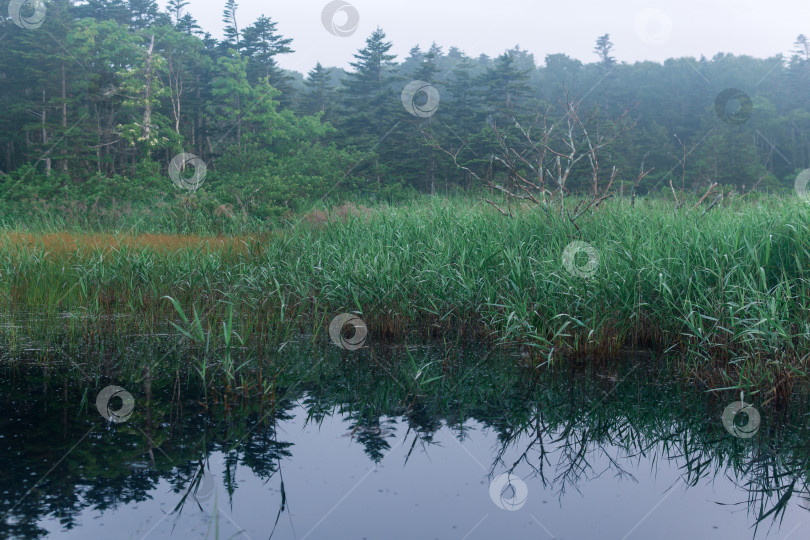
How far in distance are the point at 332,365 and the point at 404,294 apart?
49.9 inches

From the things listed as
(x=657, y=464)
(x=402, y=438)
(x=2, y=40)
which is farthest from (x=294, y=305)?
(x=2, y=40)

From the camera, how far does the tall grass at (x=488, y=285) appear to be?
493cm

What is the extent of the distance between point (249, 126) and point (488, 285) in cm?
3435

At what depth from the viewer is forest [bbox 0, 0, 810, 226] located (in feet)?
90.1

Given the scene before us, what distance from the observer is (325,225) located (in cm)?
872

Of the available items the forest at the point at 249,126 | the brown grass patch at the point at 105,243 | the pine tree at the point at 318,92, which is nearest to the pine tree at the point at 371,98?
the forest at the point at 249,126

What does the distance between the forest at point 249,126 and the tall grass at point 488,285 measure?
10.8 metres

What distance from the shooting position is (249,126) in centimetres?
3753

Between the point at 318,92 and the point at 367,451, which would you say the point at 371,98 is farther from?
the point at 367,451

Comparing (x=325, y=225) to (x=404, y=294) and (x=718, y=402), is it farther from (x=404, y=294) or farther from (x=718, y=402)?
(x=718, y=402)

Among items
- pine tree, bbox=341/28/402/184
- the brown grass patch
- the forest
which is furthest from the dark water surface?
pine tree, bbox=341/28/402/184

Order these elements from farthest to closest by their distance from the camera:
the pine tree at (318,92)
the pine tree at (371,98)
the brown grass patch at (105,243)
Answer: the pine tree at (318,92) < the pine tree at (371,98) < the brown grass patch at (105,243)

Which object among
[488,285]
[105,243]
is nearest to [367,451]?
[488,285]

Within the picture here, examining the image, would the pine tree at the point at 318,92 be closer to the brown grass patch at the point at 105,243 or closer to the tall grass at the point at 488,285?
the brown grass patch at the point at 105,243
